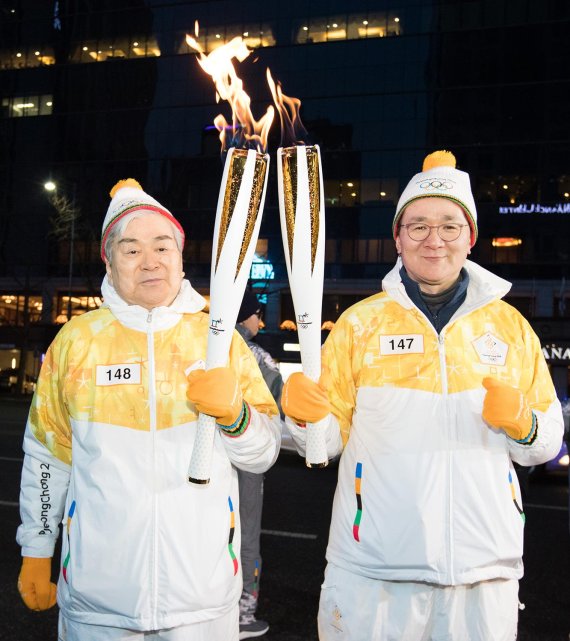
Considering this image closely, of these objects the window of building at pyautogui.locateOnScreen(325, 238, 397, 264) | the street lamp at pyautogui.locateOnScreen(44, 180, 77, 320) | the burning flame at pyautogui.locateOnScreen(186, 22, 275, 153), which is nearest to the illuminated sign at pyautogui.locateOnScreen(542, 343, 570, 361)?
the burning flame at pyautogui.locateOnScreen(186, 22, 275, 153)

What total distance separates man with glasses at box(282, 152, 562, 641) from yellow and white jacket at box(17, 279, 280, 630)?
354 millimetres

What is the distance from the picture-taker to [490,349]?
101 inches

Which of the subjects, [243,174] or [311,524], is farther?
[311,524]

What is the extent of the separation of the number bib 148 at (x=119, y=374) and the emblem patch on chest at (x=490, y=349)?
4.13ft

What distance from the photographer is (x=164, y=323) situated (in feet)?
7.99

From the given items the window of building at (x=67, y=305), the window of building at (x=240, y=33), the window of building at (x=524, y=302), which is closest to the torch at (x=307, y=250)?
the window of building at (x=524, y=302)

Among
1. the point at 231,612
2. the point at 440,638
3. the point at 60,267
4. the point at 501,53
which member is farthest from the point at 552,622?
the point at 60,267

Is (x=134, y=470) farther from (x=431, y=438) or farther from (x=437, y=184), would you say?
(x=437, y=184)

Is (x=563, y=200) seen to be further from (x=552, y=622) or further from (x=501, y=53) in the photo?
(x=552, y=622)

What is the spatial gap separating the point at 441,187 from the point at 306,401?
107 cm

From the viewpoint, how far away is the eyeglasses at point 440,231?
264 centimetres

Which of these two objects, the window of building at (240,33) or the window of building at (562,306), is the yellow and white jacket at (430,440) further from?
the window of building at (240,33)

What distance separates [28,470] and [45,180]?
118ft

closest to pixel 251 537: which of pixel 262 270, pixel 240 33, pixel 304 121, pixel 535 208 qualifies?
pixel 262 270
